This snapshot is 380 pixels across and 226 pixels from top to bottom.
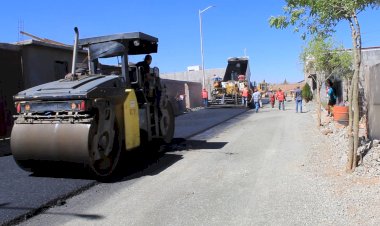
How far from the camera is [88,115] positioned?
7191mm

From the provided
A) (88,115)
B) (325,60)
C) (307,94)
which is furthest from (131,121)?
(307,94)

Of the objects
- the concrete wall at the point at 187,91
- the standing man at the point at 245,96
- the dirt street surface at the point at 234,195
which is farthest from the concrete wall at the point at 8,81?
the standing man at the point at 245,96

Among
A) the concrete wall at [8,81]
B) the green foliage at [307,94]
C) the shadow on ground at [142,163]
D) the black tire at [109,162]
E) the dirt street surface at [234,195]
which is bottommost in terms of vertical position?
the dirt street surface at [234,195]

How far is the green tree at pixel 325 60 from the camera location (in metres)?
17.1

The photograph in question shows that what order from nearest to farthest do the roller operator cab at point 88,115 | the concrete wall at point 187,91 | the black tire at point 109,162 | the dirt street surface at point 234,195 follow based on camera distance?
1. the dirt street surface at point 234,195
2. the roller operator cab at point 88,115
3. the black tire at point 109,162
4. the concrete wall at point 187,91

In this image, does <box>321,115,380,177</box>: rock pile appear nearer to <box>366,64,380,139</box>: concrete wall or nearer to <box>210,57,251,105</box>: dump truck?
<box>366,64,380,139</box>: concrete wall

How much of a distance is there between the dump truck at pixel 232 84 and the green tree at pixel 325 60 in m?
13.1

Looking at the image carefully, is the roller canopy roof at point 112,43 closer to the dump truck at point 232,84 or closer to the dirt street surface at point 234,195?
the dirt street surface at point 234,195

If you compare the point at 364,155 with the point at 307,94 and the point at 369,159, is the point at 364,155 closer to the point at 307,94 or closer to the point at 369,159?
the point at 369,159

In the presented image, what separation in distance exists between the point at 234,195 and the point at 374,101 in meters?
4.22

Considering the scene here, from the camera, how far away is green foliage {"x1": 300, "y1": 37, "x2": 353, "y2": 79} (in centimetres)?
1714

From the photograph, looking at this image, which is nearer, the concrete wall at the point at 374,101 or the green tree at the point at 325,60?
the concrete wall at the point at 374,101

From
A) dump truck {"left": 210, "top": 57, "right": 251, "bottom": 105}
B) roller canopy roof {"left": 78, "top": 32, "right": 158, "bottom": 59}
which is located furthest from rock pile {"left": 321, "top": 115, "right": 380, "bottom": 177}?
dump truck {"left": 210, "top": 57, "right": 251, "bottom": 105}

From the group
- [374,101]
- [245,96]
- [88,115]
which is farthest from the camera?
[245,96]
